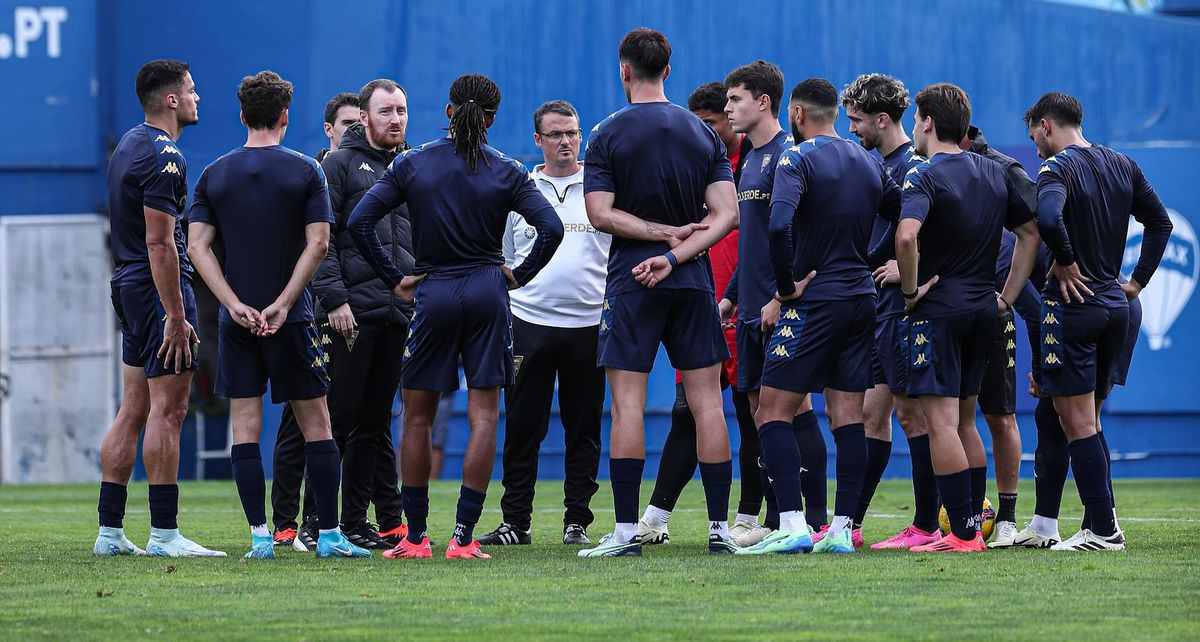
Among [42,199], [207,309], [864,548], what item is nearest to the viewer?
[864,548]

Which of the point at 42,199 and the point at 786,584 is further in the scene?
the point at 42,199

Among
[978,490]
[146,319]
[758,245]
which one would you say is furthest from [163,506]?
[978,490]

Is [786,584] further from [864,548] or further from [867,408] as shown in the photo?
[867,408]

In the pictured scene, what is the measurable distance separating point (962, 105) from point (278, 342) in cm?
310

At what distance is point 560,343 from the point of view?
27.9ft

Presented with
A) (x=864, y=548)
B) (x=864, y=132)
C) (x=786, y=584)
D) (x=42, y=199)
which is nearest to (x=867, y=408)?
(x=864, y=548)

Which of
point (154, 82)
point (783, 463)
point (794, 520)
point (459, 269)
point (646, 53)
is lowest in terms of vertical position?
point (794, 520)

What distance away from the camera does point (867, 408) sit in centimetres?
812

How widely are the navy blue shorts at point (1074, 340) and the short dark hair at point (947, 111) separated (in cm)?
88

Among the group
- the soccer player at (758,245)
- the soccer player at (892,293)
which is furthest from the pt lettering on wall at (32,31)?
the soccer player at (892,293)

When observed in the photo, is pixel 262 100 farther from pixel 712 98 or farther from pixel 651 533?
pixel 651 533

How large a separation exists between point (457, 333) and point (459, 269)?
0.88 ft

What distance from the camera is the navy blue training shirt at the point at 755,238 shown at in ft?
24.5

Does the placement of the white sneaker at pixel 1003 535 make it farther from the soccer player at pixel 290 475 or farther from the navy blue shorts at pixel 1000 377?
the soccer player at pixel 290 475
